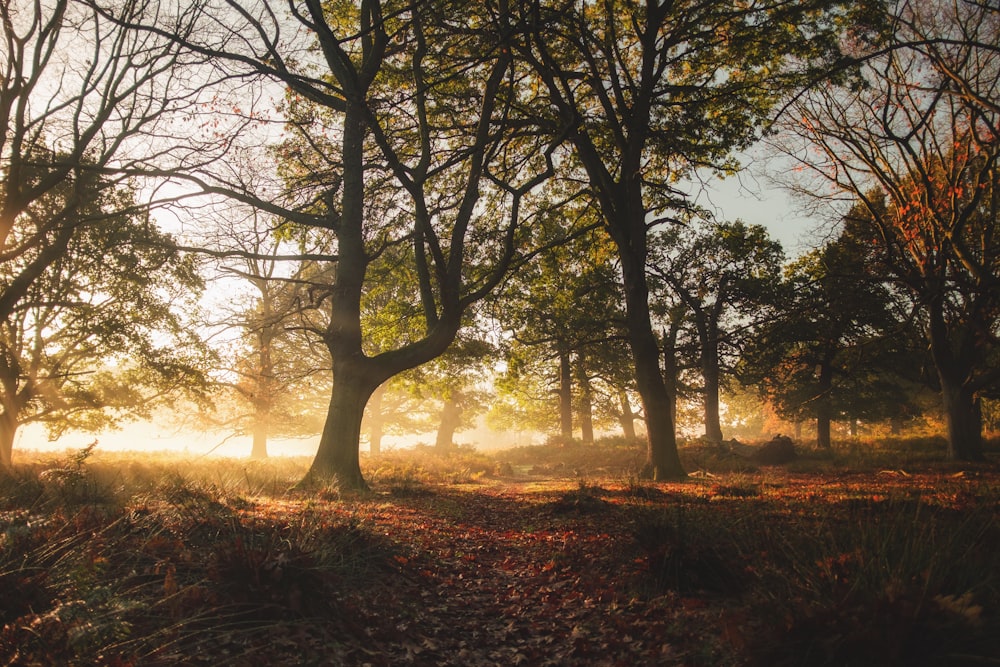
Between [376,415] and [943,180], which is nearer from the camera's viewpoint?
[943,180]

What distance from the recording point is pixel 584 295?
17656 millimetres

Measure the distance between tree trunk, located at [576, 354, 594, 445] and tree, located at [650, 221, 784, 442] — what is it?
5.99 meters

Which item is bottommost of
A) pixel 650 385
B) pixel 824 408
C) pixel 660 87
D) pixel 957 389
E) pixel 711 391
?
pixel 824 408

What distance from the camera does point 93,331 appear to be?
14.8 meters

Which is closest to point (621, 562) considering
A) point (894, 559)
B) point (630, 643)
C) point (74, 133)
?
point (630, 643)

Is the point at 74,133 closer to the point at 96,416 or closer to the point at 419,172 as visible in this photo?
the point at 419,172

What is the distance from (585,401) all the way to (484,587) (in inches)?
1079

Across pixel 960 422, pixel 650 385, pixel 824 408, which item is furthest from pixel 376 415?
pixel 960 422

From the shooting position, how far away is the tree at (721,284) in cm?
1572

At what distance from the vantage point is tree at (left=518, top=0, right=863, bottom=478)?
11.5 metres

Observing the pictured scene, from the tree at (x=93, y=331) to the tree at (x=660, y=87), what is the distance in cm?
1091

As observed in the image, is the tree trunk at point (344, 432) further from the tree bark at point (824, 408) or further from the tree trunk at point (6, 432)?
the tree bark at point (824, 408)

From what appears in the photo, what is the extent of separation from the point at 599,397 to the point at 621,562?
1202 inches

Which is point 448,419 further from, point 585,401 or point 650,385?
point 650,385
